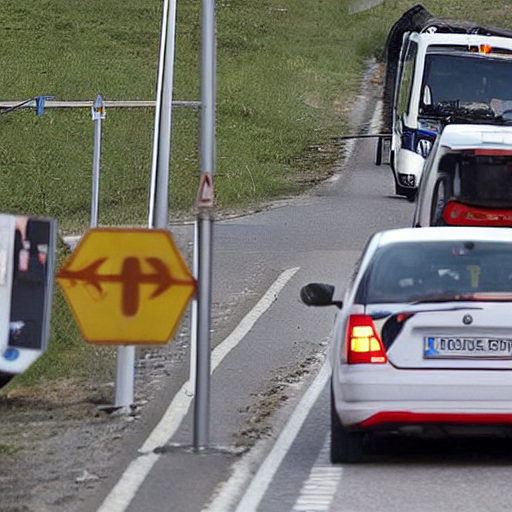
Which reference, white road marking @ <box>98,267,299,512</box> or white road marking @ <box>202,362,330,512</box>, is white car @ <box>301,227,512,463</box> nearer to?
white road marking @ <box>202,362,330,512</box>

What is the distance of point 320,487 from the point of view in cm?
1022

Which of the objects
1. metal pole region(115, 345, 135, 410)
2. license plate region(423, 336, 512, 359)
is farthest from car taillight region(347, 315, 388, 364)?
metal pole region(115, 345, 135, 410)

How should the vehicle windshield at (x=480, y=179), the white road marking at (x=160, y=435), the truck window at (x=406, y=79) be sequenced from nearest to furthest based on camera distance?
the white road marking at (x=160, y=435) < the vehicle windshield at (x=480, y=179) < the truck window at (x=406, y=79)

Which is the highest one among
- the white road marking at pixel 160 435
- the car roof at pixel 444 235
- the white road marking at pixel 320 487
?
the car roof at pixel 444 235

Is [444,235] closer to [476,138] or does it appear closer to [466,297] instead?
[466,297]

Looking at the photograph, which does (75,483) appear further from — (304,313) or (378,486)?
(304,313)

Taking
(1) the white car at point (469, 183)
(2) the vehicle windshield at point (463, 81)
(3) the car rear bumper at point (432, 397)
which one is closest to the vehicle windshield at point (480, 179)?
(1) the white car at point (469, 183)

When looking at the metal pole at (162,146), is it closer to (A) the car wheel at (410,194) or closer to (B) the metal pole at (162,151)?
(B) the metal pole at (162,151)

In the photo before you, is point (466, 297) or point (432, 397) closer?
point (432, 397)

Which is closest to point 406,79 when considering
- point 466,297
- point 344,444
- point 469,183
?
point 469,183

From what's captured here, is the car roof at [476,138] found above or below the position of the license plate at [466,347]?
above

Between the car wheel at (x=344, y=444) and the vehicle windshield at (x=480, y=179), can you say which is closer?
the car wheel at (x=344, y=444)

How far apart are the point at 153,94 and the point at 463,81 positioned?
49.8ft

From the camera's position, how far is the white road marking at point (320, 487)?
9742mm
